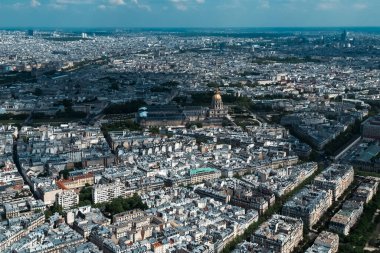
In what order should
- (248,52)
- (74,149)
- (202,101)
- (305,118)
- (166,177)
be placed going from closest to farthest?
(166,177) → (74,149) → (305,118) → (202,101) → (248,52)

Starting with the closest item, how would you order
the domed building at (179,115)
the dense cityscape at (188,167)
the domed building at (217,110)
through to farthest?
the dense cityscape at (188,167)
the domed building at (179,115)
the domed building at (217,110)

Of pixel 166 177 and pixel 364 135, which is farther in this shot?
pixel 364 135

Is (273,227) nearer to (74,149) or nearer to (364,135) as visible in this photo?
(74,149)

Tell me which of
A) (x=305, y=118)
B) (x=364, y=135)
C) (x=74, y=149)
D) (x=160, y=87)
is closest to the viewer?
(x=74, y=149)

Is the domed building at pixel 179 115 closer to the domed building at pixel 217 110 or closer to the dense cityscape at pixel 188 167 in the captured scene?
the domed building at pixel 217 110

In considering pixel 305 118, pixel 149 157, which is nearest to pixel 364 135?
pixel 305 118

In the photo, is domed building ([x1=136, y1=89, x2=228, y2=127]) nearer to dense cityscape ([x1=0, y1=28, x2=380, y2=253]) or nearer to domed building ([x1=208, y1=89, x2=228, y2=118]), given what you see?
domed building ([x1=208, y1=89, x2=228, y2=118])

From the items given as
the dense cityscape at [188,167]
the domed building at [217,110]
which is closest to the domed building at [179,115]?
the domed building at [217,110]

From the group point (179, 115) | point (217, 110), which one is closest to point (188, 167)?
point (179, 115)
